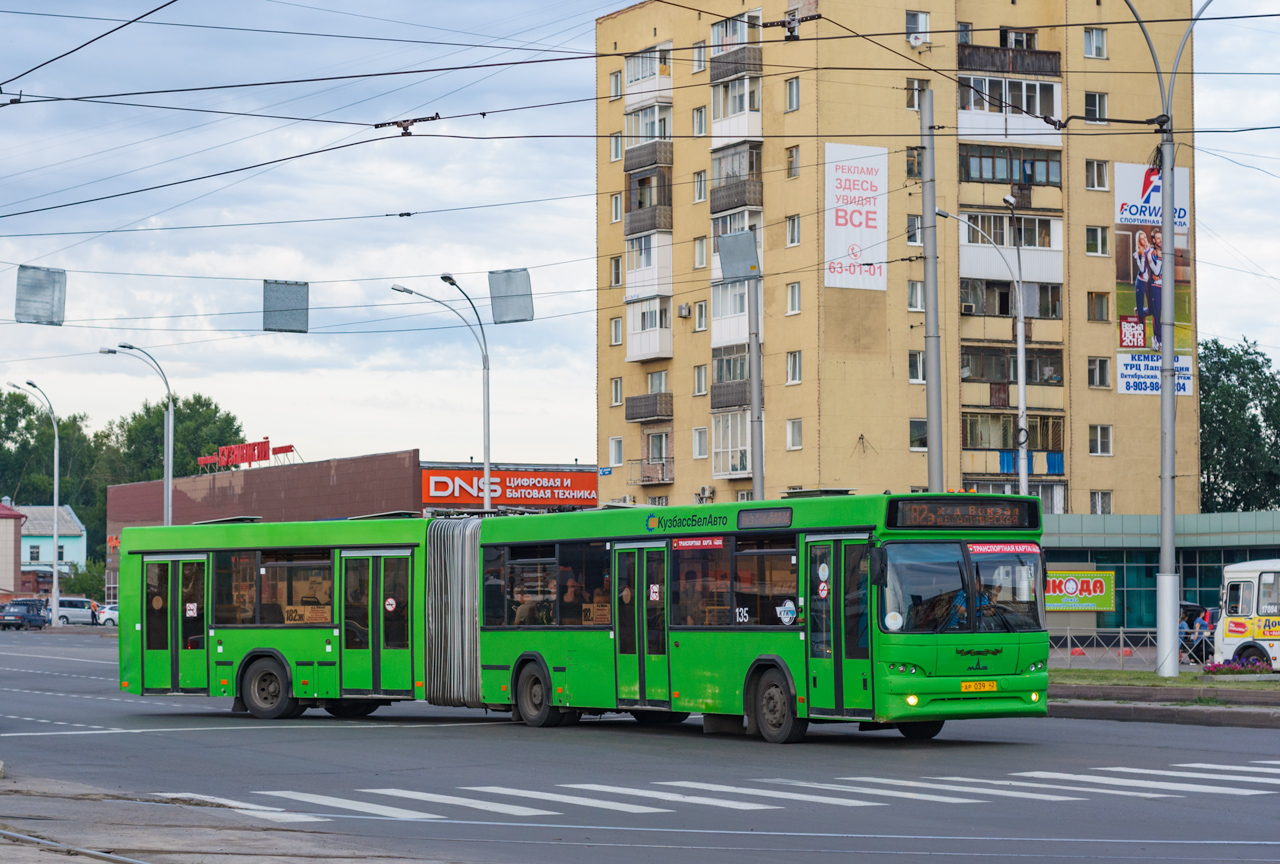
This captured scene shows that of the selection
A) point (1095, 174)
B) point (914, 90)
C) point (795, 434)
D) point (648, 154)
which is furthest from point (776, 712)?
point (648, 154)

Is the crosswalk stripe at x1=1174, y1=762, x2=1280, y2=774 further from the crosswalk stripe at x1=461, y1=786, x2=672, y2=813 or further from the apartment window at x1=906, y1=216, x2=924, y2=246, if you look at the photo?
the apartment window at x1=906, y1=216, x2=924, y2=246

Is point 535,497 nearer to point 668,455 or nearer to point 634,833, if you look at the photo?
point 668,455

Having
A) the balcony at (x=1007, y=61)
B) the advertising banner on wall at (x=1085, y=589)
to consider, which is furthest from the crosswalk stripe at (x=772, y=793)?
the balcony at (x=1007, y=61)

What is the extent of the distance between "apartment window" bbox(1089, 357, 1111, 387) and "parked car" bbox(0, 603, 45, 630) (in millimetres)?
51308

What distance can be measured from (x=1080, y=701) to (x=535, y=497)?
49.5 m

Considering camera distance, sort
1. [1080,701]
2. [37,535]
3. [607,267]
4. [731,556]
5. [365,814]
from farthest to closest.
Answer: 1. [37,535]
2. [607,267]
3. [1080,701]
4. [731,556]
5. [365,814]

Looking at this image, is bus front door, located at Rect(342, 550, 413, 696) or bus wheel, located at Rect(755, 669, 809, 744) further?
bus front door, located at Rect(342, 550, 413, 696)

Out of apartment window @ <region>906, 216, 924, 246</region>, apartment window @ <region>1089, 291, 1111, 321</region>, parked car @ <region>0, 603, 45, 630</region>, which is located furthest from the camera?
parked car @ <region>0, 603, 45, 630</region>

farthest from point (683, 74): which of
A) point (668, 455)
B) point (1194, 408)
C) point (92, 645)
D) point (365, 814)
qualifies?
point (365, 814)

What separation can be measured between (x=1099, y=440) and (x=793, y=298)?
43.3 feet

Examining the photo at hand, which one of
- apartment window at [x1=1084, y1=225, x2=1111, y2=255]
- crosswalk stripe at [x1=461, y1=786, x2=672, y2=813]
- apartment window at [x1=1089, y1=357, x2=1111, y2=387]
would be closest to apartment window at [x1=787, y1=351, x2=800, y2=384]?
apartment window at [x1=1089, y1=357, x2=1111, y2=387]

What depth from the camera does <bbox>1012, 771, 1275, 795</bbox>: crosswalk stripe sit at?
1419 cm

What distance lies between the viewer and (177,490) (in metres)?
90.4

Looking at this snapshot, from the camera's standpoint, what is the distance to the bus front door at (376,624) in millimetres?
23828
